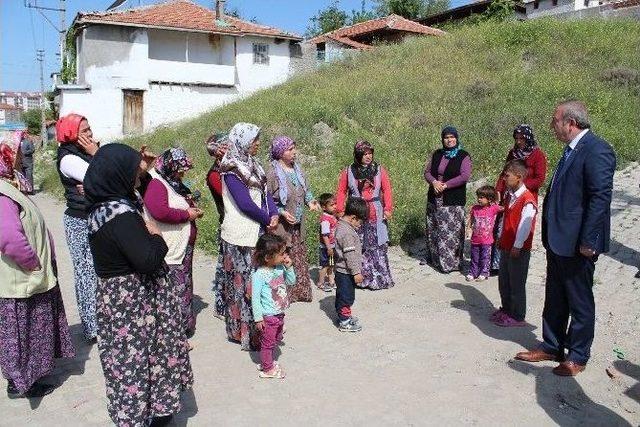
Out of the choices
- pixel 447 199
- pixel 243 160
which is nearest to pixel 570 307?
pixel 243 160

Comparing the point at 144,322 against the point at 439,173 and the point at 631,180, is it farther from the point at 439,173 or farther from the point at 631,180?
the point at 631,180

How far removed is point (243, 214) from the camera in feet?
14.0

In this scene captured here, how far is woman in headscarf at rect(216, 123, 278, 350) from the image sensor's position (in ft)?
13.8

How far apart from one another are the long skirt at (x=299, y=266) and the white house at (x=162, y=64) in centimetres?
1992

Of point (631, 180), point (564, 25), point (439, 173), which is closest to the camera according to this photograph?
point (439, 173)

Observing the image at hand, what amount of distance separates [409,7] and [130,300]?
42552mm

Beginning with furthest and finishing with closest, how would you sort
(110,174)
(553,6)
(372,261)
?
1. (553,6)
2. (372,261)
3. (110,174)

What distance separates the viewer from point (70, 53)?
28.0 meters

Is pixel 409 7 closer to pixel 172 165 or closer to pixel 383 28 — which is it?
pixel 383 28

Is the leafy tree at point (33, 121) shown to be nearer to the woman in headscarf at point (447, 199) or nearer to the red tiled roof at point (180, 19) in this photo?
the red tiled roof at point (180, 19)

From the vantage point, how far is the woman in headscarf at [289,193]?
209 inches

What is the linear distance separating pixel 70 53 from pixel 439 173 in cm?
2690

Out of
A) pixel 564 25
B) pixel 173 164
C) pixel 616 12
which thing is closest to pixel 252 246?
pixel 173 164

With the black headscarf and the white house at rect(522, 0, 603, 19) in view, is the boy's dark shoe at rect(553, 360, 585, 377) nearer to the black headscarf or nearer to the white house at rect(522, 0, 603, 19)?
the black headscarf
